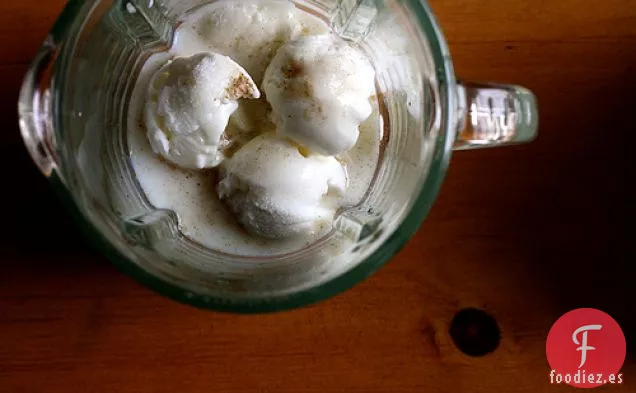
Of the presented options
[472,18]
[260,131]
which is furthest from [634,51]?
[260,131]

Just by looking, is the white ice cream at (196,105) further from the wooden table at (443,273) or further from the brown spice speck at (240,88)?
the wooden table at (443,273)

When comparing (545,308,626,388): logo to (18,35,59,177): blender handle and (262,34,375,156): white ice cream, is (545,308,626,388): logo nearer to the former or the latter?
(262,34,375,156): white ice cream

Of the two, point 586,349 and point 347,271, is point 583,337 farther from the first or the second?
point 347,271

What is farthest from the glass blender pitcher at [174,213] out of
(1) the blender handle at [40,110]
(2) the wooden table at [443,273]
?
(2) the wooden table at [443,273]

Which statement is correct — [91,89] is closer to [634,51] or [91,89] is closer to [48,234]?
[48,234]

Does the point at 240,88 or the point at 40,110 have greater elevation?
the point at 240,88

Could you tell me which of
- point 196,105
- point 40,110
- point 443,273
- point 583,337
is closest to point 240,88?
point 196,105
